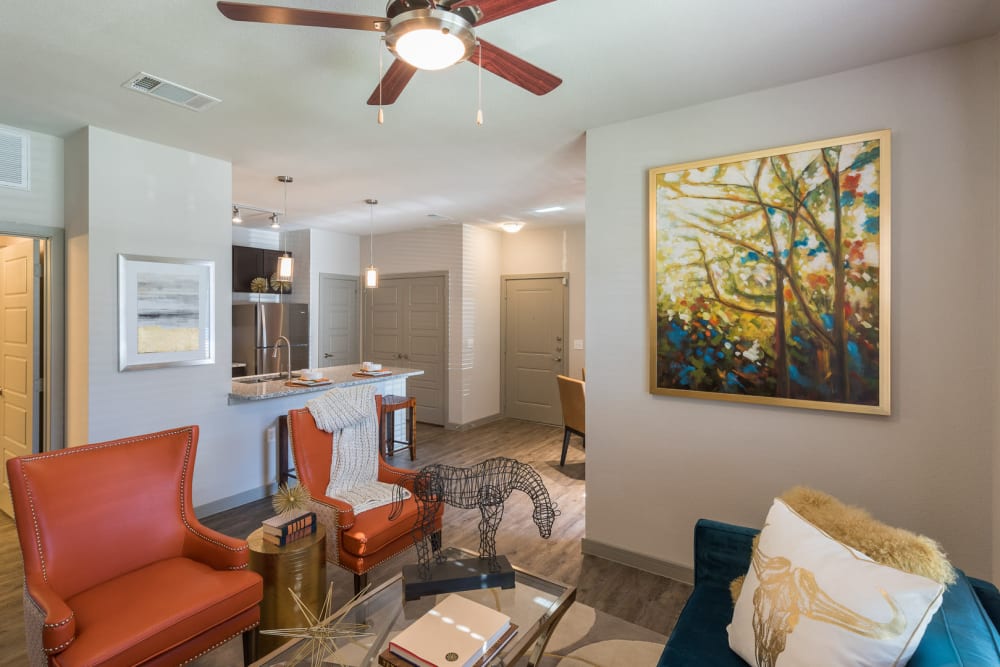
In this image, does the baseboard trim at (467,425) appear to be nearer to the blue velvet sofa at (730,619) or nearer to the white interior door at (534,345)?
the white interior door at (534,345)

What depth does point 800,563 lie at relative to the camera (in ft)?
4.48

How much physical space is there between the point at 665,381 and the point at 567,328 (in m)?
3.67

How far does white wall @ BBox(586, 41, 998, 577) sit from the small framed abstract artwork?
2.76m

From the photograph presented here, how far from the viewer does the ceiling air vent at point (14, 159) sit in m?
3.00

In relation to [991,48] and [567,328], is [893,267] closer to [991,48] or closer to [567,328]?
[991,48]

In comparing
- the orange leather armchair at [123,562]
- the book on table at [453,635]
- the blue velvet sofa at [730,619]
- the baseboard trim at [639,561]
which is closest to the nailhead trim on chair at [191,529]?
the orange leather armchair at [123,562]

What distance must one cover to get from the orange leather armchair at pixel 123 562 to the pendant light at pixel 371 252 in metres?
3.05

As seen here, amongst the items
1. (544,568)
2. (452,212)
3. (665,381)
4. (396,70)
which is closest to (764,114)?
(665,381)

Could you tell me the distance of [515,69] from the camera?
1.73m

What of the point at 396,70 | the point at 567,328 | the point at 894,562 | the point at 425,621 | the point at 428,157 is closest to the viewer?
the point at 894,562

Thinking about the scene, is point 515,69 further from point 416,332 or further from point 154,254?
point 416,332

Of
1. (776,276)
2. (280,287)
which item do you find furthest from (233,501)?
(776,276)

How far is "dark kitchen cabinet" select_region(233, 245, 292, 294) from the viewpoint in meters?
5.99

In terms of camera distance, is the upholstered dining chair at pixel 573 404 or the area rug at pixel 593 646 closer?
the area rug at pixel 593 646
